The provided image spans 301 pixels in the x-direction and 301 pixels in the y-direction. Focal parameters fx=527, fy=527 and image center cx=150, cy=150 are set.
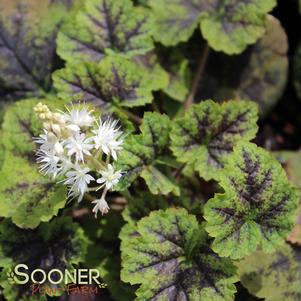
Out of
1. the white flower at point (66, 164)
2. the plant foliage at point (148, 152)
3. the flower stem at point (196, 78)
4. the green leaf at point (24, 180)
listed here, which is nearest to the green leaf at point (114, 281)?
the plant foliage at point (148, 152)

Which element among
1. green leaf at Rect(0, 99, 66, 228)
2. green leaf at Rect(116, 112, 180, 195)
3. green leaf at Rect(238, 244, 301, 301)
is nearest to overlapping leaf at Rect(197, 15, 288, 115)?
green leaf at Rect(116, 112, 180, 195)

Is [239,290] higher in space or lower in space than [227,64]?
lower

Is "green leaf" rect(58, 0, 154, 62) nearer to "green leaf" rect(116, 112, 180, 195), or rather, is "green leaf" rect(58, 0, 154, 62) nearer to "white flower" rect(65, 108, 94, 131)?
"green leaf" rect(116, 112, 180, 195)

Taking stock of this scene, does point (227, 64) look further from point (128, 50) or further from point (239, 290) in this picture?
point (239, 290)

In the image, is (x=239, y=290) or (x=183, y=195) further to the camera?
(x=183, y=195)

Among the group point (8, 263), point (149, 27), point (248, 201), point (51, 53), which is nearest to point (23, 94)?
point (51, 53)

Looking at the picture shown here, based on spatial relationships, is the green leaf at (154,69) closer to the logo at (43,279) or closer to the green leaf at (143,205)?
the green leaf at (143,205)

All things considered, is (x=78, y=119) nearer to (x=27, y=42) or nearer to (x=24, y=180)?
(x=24, y=180)
